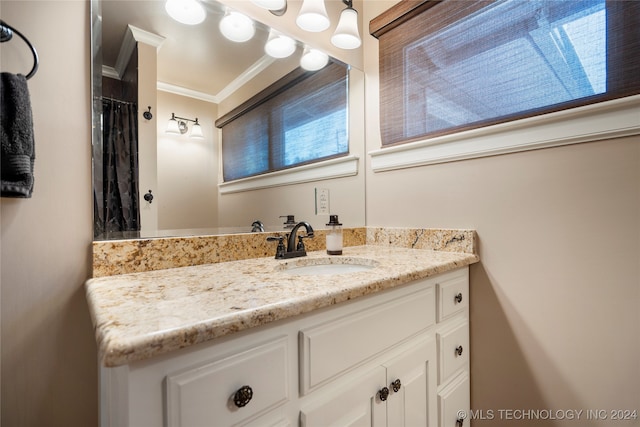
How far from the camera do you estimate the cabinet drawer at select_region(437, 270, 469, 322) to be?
1015 mm

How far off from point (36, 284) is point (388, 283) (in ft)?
2.99

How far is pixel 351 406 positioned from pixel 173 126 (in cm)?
103

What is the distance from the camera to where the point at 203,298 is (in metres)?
0.60

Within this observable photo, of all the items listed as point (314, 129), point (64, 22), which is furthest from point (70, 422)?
point (314, 129)

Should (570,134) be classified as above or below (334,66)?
below

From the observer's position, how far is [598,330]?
94 centimetres

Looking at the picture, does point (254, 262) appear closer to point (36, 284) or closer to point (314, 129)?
point (36, 284)

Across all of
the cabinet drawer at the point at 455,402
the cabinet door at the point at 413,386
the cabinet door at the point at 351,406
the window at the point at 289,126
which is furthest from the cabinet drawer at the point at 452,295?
the window at the point at 289,126

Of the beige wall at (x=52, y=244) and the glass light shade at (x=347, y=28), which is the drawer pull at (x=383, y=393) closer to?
the beige wall at (x=52, y=244)

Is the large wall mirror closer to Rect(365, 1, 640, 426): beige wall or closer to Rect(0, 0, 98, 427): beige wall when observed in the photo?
Rect(0, 0, 98, 427): beige wall

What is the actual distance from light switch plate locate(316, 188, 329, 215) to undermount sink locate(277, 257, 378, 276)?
14.5 inches

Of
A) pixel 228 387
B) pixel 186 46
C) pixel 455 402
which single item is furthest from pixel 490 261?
pixel 186 46

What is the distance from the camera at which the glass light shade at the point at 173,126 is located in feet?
3.27

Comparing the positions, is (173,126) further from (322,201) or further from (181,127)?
(322,201)
